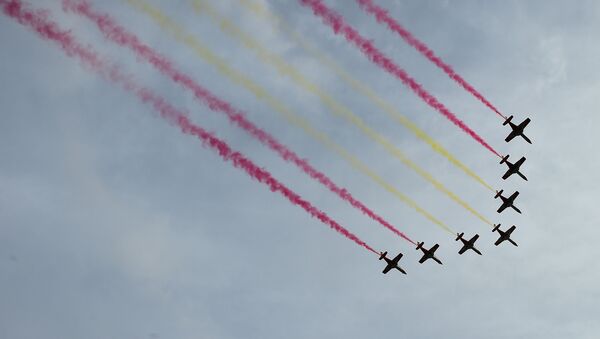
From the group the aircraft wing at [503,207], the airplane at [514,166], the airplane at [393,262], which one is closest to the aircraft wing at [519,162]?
the airplane at [514,166]

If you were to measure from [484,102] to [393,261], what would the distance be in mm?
19294

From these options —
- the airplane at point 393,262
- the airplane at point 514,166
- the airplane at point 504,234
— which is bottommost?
the airplane at point 393,262

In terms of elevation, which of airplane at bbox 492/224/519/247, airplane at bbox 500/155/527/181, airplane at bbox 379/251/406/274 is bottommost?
airplane at bbox 379/251/406/274

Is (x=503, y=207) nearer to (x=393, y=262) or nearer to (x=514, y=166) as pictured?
(x=514, y=166)

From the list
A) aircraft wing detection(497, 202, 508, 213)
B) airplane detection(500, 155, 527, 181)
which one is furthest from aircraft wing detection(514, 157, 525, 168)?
aircraft wing detection(497, 202, 508, 213)

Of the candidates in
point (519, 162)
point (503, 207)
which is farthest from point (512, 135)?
point (503, 207)

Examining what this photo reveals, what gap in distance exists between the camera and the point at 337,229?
52.9 m

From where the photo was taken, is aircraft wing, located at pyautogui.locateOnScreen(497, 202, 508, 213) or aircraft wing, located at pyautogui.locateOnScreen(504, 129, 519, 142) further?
aircraft wing, located at pyautogui.locateOnScreen(497, 202, 508, 213)

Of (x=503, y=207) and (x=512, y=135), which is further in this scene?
(x=503, y=207)

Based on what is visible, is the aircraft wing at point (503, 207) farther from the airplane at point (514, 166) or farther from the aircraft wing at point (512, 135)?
the aircraft wing at point (512, 135)

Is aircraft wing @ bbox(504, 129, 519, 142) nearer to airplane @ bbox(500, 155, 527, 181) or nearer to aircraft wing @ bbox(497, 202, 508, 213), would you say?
airplane @ bbox(500, 155, 527, 181)

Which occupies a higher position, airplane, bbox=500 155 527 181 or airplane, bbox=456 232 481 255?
airplane, bbox=500 155 527 181

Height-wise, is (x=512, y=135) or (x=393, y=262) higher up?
(x=512, y=135)

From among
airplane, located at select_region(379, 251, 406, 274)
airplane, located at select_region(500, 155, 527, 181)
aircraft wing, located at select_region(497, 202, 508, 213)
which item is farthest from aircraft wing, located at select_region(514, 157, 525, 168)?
airplane, located at select_region(379, 251, 406, 274)
